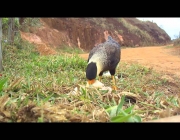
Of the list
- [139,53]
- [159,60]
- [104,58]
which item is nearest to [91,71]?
[104,58]

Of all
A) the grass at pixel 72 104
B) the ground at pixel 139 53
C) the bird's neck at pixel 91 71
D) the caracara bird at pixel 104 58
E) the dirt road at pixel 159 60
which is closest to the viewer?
the grass at pixel 72 104

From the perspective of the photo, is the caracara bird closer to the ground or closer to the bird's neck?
the bird's neck

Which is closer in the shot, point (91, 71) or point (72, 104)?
point (72, 104)

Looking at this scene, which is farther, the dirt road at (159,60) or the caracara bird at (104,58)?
the dirt road at (159,60)

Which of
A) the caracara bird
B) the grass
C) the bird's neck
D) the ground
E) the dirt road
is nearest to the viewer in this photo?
the grass

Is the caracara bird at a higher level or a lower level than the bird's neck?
higher

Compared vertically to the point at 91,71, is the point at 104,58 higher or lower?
higher

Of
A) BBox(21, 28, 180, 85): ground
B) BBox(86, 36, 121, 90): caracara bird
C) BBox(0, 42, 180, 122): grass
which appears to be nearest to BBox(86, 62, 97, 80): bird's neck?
BBox(86, 36, 121, 90): caracara bird

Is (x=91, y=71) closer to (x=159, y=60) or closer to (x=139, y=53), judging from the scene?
(x=159, y=60)

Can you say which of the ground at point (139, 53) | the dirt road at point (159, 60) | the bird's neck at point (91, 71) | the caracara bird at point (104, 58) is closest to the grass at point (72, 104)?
the bird's neck at point (91, 71)

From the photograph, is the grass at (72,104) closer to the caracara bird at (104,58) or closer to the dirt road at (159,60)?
the caracara bird at (104,58)

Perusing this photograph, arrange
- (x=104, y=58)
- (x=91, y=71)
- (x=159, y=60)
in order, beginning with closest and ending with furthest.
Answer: (x=91, y=71) → (x=104, y=58) → (x=159, y=60)
